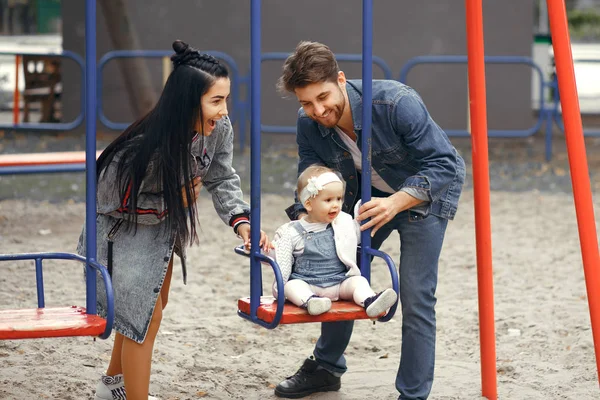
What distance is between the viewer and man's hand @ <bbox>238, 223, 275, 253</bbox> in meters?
3.22

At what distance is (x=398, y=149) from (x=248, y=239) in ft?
2.12

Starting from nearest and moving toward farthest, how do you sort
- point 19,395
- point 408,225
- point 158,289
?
point 158,289
point 408,225
point 19,395

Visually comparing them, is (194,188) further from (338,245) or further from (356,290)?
(356,290)

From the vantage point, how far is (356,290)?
10.6 feet

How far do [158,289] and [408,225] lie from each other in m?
0.94

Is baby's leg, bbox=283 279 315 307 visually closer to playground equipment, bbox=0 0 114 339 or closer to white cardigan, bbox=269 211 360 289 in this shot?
white cardigan, bbox=269 211 360 289

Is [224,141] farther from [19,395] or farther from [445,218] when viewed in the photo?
[19,395]

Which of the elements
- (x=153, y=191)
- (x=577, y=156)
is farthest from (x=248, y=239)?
(x=577, y=156)

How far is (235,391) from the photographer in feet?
13.2

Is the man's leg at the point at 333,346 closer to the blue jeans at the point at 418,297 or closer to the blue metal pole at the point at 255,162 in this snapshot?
the blue jeans at the point at 418,297

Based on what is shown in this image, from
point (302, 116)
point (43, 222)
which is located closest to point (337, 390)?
point (302, 116)

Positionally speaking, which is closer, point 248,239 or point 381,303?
point 381,303

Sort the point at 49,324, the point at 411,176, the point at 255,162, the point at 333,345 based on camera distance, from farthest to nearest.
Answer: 1. the point at 333,345
2. the point at 411,176
3. the point at 255,162
4. the point at 49,324

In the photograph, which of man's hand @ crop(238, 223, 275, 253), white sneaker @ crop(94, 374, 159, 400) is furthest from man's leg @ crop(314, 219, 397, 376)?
white sneaker @ crop(94, 374, 159, 400)
